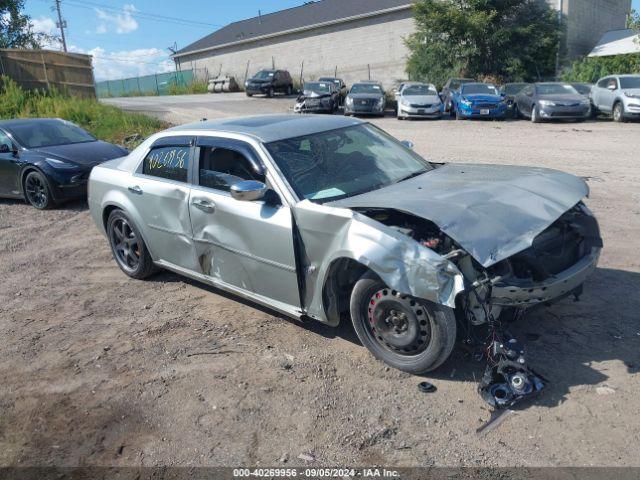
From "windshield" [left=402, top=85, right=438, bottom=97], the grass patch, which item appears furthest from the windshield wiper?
"windshield" [left=402, top=85, right=438, bottom=97]

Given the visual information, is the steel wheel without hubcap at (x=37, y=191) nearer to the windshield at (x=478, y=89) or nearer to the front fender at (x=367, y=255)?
the front fender at (x=367, y=255)

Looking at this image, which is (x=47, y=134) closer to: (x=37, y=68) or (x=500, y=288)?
(x=500, y=288)

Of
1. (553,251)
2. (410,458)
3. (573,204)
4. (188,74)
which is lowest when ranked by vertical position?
(410,458)

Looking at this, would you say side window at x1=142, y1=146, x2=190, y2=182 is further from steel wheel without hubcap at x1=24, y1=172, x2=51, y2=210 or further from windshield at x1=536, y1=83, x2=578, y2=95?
windshield at x1=536, y1=83, x2=578, y2=95

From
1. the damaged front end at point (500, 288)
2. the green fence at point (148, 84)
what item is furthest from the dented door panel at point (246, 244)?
the green fence at point (148, 84)

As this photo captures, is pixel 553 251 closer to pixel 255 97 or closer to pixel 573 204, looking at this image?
pixel 573 204

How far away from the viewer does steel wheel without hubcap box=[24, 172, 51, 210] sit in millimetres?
9539

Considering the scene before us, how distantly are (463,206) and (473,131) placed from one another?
48.3 ft

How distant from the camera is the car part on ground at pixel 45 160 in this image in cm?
943

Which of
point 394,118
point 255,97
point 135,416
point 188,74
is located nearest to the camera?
point 135,416

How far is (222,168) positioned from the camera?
4859mm

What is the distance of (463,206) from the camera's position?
378 centimetres

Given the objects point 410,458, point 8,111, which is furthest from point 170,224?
point 8,111

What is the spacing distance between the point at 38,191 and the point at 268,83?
26465mm
